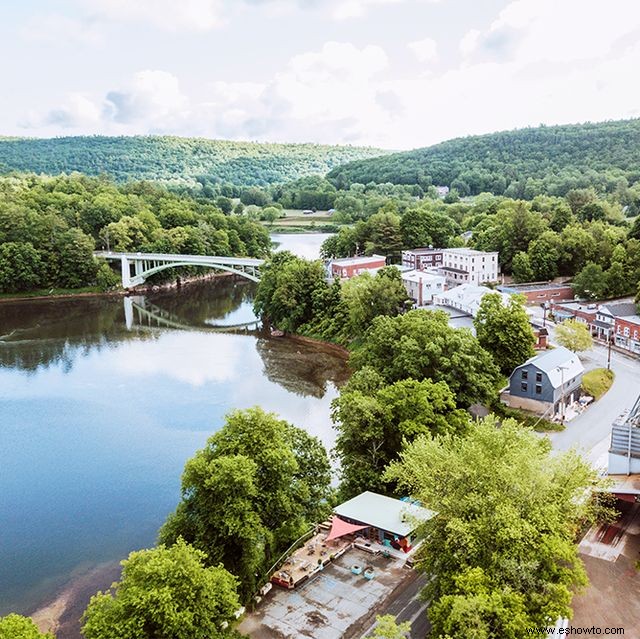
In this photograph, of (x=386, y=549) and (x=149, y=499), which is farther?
(x=149, y=499)

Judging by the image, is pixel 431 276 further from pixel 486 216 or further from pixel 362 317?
pixel 486 216

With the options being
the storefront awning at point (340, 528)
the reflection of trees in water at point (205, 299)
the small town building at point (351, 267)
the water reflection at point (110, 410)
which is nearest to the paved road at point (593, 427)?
the storefront awning at point (340, 528)

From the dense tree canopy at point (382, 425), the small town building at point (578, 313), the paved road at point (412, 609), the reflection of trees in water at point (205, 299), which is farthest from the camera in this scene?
the reflection of trees in water at point (205, 299)

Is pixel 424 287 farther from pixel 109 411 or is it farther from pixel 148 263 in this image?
pixel 148 263

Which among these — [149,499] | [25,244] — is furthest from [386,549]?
[25,244]

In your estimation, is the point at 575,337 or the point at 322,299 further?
the point at 322,299

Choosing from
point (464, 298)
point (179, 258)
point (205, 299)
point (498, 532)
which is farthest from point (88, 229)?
point (498, 532)

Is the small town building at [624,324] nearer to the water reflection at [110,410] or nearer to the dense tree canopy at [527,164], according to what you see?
the water reflection at [110,410]
